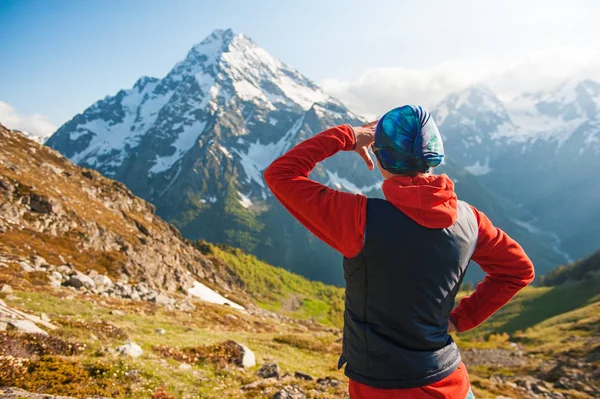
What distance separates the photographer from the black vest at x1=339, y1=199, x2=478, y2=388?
3.22 meters

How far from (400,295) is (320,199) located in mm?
1177

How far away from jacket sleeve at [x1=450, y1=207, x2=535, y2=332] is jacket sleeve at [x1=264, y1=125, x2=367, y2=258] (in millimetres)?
1503

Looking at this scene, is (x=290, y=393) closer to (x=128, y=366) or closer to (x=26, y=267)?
(x=128, y=366)

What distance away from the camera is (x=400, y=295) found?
332 centimetres

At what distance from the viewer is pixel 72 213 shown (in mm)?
63812

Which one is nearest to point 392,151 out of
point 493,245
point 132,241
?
point 493,245

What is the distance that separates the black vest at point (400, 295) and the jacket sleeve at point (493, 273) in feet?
1.53

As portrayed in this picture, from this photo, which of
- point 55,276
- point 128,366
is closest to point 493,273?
point 128,366

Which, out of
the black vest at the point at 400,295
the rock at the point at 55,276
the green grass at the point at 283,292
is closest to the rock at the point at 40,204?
the rock at the point at 55,276

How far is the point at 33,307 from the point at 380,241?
22182 mm

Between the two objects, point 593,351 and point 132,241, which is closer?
point 593,351

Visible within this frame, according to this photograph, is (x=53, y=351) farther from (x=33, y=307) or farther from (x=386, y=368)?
(x=386, y=368)

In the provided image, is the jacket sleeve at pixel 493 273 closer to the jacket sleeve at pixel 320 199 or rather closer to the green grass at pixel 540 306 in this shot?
the jacket sleeve at pixel 320 199

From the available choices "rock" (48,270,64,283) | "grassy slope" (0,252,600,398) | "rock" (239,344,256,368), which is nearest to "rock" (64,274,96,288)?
"rock" (48,270,64,283)
